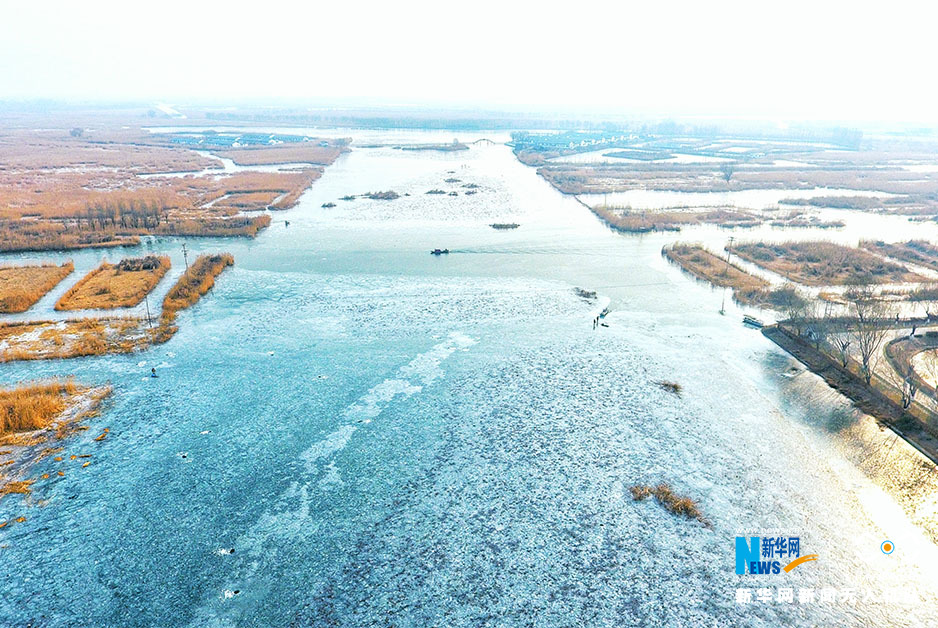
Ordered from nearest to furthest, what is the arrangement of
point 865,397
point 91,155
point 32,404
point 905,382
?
point 32,404
point 905,382
point 865,397
point 91,155

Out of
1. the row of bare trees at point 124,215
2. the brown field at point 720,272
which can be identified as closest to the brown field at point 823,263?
the brown field at point 720,272

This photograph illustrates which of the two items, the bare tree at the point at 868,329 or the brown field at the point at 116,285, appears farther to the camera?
the brown field at the point at 116,285

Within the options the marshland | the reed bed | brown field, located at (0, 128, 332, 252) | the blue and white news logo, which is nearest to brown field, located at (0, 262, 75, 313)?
the marshland

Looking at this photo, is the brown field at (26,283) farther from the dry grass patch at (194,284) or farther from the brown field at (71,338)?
the dry grass patch at (194,284)

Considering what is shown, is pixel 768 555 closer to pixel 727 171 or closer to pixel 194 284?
pixel 194 284

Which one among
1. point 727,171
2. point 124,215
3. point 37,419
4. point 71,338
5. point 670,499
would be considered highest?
point 727,171

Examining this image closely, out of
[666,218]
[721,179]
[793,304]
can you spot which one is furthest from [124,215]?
[721,179]

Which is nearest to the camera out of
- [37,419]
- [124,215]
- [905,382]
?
[37,419]
